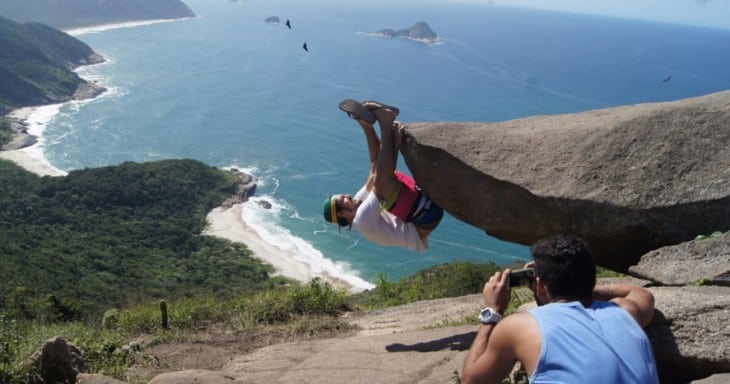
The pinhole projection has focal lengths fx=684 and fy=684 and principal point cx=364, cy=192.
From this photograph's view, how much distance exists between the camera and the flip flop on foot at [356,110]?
6.68m

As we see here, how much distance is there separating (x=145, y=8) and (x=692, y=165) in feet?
579

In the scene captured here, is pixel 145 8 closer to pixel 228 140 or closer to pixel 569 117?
pixel 228 140

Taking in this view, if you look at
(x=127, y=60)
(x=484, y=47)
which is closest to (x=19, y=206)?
(x=127, y=60)

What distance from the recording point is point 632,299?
12.4 feet

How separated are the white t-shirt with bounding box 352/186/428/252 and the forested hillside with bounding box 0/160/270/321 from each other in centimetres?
2598

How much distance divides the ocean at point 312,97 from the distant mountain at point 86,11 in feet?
32.7

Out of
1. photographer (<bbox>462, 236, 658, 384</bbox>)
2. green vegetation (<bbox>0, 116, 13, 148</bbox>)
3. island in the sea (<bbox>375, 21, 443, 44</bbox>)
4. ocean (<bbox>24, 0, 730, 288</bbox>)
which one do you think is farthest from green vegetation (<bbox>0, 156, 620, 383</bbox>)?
island in the sea (<bbox>375, 21, 443, 44</bbox>)

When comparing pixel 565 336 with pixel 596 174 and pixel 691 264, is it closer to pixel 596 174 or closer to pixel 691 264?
pixel 691 264

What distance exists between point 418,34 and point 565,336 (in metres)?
149

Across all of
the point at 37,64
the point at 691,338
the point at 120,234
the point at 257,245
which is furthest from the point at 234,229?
the point at 37,64

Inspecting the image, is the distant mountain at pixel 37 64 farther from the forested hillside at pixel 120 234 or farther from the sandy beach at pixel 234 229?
the forested hillside at pixel 120 234

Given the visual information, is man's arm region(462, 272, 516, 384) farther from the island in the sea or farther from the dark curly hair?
the island in the sea

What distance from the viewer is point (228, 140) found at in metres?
71.9

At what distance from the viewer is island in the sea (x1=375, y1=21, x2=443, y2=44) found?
145875 millimetres
